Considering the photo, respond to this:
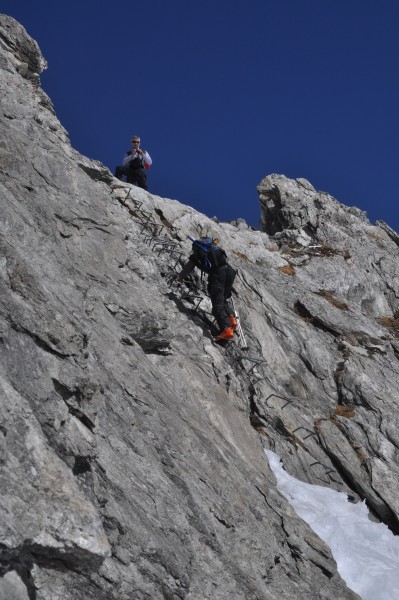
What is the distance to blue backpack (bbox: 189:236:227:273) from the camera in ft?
57.6

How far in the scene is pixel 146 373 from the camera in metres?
12.0

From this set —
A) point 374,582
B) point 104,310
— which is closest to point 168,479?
point 104,310

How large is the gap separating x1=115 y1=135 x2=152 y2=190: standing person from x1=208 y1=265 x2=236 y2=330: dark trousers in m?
9.23

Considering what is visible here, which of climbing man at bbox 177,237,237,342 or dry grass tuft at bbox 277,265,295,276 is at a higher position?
dry grass tuft at bbox 277,265,295,276

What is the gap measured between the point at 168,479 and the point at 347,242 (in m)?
25.5

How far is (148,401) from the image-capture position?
1113 cm

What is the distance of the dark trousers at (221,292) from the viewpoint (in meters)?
17.1

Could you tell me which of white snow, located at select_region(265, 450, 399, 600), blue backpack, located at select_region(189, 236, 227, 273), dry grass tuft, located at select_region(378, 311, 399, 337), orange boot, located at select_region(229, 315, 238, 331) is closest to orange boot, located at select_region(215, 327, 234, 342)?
orange boot, located at select_region(229, 315, 238, 331)

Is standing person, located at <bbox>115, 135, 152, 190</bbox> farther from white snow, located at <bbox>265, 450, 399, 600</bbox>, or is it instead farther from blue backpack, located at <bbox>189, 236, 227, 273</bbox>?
white snow, located at <bbox>265, 450, 399, 600</bbox>

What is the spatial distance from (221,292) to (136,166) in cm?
996

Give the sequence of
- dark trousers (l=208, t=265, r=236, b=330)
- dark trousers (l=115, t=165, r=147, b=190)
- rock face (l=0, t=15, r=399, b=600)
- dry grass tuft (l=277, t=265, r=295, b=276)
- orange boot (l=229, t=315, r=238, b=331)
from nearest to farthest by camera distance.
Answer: rock face (l=0, t=15, r=399, b=600) < orange boot (l=229, t=315, r=238, b=331) < dark trousers (l=208, t=265, r=236, b=330) < dark trousers (l=115, t=165, r=147, b=190) < dry grass tuft (l=277, t=265, r=295, b=276)

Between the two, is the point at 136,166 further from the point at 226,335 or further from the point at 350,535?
the point at 350,535

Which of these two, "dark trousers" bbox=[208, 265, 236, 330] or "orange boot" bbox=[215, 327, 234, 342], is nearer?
"orange boot" bbox=[215, 327, 234, 342]

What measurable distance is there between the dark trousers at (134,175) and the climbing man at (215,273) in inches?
337
